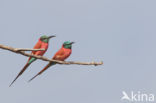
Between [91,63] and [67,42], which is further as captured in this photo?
[67,42]

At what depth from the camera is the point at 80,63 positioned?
300 inches

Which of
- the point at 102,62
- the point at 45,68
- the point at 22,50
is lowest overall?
the point at 45,68

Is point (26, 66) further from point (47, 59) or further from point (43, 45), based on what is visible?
point (47, 59)

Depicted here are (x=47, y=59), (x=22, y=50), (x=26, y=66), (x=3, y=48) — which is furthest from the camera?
(x=26, y=66)

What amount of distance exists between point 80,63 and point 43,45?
5280mm

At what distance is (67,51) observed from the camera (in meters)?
13.0

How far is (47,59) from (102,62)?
134 centimetres

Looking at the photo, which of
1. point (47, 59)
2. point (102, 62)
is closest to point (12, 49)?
point (47, 59)

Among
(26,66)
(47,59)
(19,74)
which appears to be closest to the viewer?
(47,59)

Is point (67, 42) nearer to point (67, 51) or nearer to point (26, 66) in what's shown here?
point (67, 51)

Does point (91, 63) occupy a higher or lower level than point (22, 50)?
lower

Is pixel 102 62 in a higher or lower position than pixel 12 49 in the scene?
lower

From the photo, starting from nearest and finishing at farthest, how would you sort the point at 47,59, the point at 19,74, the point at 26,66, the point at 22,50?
the point at 22,50, the point at 47,59, the point at 19,74, the point at 26,66

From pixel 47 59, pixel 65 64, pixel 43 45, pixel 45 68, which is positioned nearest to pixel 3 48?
pixel 47 59
